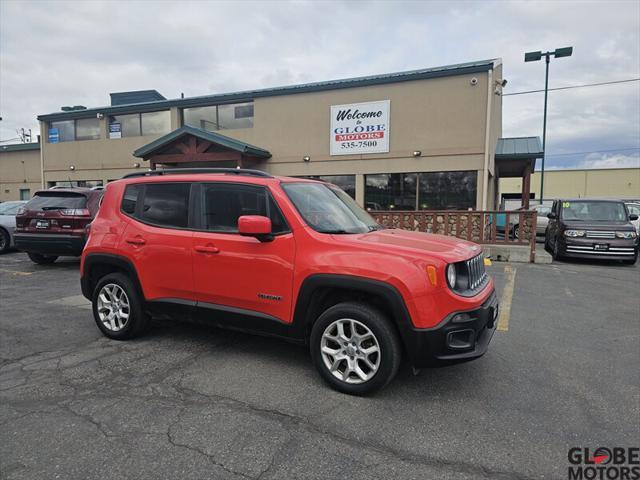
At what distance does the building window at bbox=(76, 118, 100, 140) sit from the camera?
19.6m

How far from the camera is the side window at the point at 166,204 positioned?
416 centimetres

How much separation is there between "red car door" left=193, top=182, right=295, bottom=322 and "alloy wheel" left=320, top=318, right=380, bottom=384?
43cm

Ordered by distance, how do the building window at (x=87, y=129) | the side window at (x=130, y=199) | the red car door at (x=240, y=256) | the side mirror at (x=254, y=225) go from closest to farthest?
the side mirror at (x=254, y=225) → the red car door at (x=240, y=256) → the side window at (x=130, y=199) → the building window at (x=87, y=129)

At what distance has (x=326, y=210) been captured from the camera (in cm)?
394

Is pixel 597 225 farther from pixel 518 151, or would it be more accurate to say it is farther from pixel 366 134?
pixel 366 134

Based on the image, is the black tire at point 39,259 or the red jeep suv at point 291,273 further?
the black tire at point 39,259

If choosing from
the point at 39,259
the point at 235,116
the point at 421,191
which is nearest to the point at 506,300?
the point at 421,191

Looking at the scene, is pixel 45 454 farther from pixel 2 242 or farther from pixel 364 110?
pixel 364 110

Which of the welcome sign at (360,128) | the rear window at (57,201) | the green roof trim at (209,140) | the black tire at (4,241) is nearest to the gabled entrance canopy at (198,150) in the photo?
the green roof trim at (209,140)

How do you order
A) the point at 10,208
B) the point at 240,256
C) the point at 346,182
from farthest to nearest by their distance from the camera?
1. the point at 346,182
2. the point at 10,208
3. the point at 240,256

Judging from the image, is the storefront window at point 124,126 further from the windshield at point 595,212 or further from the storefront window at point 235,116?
the windshield at point 595,212

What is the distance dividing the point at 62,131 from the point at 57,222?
577 inches

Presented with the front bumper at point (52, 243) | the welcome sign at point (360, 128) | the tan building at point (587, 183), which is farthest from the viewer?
the tan building at point (587, 183)

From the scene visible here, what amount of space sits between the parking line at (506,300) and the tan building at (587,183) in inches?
1676
